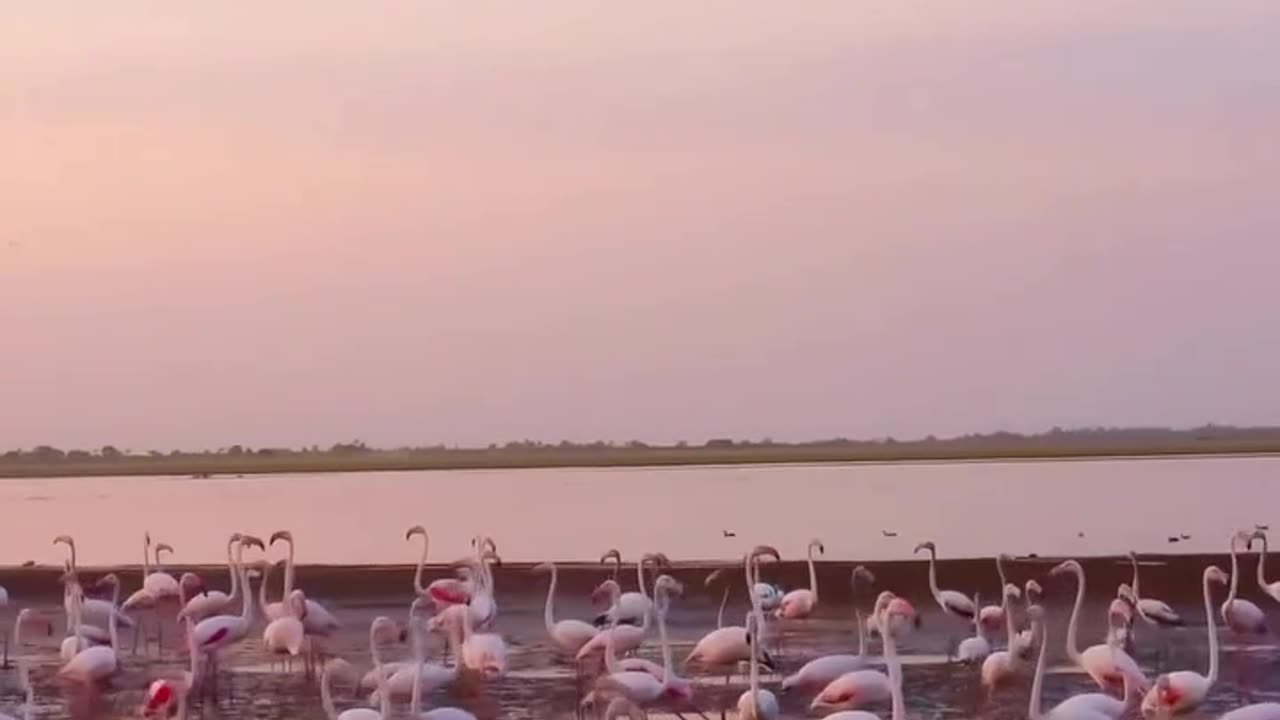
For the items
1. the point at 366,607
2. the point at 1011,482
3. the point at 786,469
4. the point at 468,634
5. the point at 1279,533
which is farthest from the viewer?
the point at 786,469

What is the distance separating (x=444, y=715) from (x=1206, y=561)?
420 inches

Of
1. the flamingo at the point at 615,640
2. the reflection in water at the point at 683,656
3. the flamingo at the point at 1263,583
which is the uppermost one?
the flamingo at the point at 1263,583

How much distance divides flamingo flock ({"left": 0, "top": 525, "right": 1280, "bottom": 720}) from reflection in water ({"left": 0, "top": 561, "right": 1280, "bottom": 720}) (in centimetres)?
9

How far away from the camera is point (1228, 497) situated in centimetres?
2805

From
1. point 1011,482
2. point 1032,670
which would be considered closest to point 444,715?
point 1032,670

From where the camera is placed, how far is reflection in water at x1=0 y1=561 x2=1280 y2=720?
39.4 feet

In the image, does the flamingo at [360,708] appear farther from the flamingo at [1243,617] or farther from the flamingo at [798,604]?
the flamingo at [1243,617]

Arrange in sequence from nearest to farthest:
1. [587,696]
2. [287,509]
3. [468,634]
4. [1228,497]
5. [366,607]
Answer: [587,696] < [468,634] < [366,607] < [1228,497] < [287,509]

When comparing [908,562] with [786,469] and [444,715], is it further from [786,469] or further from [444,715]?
[786,469]

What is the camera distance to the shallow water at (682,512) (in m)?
22.0

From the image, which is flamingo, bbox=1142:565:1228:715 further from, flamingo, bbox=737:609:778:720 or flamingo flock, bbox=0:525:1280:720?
flamingo, bbox=737:609:778:720

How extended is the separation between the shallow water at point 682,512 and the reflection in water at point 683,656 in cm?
170

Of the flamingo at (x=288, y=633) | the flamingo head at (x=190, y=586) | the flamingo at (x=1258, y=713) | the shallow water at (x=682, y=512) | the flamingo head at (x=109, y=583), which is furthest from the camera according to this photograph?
the shallow water at (x=682, y=512)

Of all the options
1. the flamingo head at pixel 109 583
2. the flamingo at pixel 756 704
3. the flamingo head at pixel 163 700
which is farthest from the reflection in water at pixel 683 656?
the flamingo at pixel 756 704
